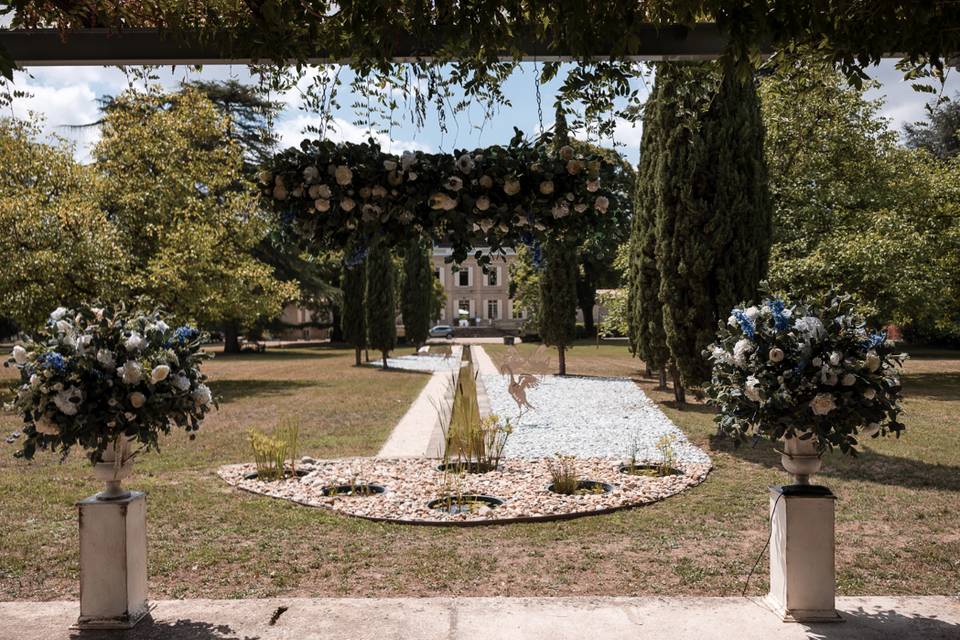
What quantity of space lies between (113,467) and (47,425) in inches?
12.9

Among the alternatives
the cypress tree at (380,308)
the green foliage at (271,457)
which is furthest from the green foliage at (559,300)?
the green foliage at (271,457)

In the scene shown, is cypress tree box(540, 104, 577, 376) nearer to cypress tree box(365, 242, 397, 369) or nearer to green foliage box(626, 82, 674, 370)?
green foliage box(626, 82, 674, 370)

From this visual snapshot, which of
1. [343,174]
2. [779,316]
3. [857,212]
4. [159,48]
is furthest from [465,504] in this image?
[857,212]

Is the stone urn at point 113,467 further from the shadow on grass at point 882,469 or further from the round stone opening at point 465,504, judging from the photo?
the shadow on grass at point 882,469

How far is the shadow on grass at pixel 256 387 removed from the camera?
48.5 feet

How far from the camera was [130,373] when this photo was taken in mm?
3084

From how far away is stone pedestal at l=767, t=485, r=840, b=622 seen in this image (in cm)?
326

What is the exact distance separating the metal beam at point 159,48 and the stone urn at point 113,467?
5.59ft

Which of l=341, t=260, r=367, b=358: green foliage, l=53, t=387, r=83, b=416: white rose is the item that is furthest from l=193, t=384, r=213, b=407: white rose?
l=341, t=260, r=367, b=358: green foliage

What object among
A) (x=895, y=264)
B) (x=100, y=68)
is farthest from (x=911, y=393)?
(x=100, y=68)

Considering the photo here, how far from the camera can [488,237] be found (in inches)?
142

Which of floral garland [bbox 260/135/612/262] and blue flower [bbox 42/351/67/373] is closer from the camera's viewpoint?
blue flower [bbox 42/351/67/373]

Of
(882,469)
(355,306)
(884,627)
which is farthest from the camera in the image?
(355,306)

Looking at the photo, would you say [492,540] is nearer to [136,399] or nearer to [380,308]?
[136,399]
